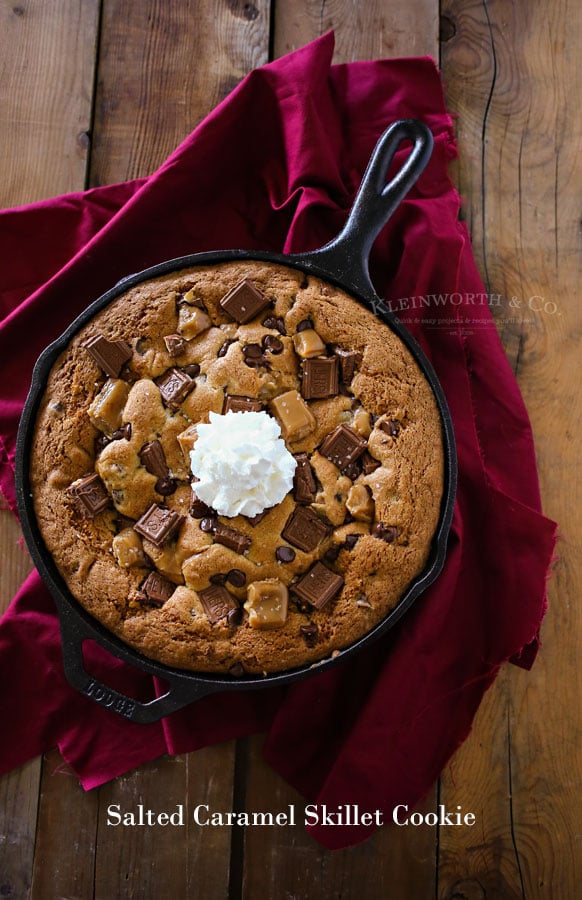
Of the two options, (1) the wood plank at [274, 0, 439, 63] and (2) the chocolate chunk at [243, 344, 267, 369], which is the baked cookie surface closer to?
(2) the chocolate chunk at [243, 344, 267, 369]

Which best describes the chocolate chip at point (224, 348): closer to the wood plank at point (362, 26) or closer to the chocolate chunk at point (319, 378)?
the chocolate chunk at point (319, 378)

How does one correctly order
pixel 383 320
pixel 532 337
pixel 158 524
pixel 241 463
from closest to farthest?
1. pixel 241 463
2. pixel 158 524
3. pixel 383 320
4. pixel 532 337

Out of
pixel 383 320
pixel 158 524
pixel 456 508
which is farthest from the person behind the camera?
pixel 456 508

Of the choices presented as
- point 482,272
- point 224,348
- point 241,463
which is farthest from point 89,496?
point 482,272

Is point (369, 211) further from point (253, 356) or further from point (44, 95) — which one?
point (44, 95)

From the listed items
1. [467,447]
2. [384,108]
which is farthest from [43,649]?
[384,108]

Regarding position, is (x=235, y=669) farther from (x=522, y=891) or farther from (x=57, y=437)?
(x=522, y=891)

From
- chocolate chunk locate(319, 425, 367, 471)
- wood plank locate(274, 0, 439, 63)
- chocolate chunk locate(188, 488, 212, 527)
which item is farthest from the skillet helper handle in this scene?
wood plank locate(274, 0, 439, 63)
